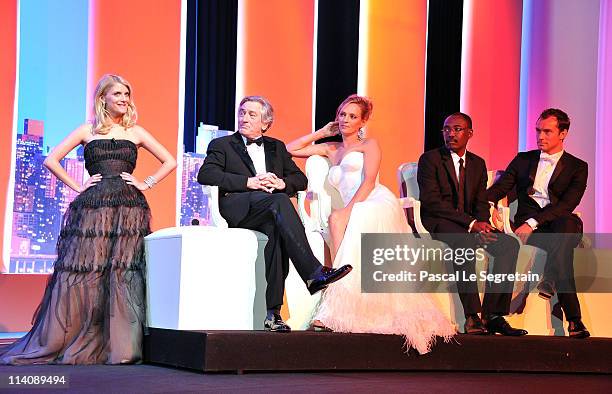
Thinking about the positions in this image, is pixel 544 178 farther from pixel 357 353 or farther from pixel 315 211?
pixel 357 353

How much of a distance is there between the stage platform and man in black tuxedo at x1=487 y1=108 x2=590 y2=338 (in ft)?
0.82

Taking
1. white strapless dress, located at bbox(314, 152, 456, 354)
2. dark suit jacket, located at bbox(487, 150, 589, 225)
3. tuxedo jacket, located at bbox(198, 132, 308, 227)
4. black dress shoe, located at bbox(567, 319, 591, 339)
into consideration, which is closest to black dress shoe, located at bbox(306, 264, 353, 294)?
white strapless dress, located at bbox(314, 152, 456, 354)

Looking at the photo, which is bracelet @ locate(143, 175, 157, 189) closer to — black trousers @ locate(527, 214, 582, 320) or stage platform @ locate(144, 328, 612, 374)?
stage platform @ locate(144, 328, 612, 374)

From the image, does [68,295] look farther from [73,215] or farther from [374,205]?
[374,205]

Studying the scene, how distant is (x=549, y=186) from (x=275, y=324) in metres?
2.15

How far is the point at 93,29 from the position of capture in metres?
6.41

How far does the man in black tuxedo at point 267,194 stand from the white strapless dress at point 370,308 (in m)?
0.24

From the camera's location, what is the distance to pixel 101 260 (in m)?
4.56

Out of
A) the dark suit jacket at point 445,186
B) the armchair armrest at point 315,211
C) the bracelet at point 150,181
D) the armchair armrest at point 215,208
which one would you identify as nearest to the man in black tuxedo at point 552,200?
the dark suit jacket at point 445,186

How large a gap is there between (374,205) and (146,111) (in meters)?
2.45

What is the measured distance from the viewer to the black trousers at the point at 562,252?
4930 mm

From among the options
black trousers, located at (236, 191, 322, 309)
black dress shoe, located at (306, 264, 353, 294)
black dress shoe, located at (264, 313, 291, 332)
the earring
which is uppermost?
the earring

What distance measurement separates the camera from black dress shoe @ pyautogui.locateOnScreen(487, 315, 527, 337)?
4727 mm

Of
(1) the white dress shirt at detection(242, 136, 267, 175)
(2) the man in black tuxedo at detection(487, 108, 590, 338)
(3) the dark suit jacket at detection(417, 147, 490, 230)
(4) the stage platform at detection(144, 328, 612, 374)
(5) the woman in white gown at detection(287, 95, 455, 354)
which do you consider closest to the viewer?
(4) the stage platform at detection(144, 328, 612, 374)
